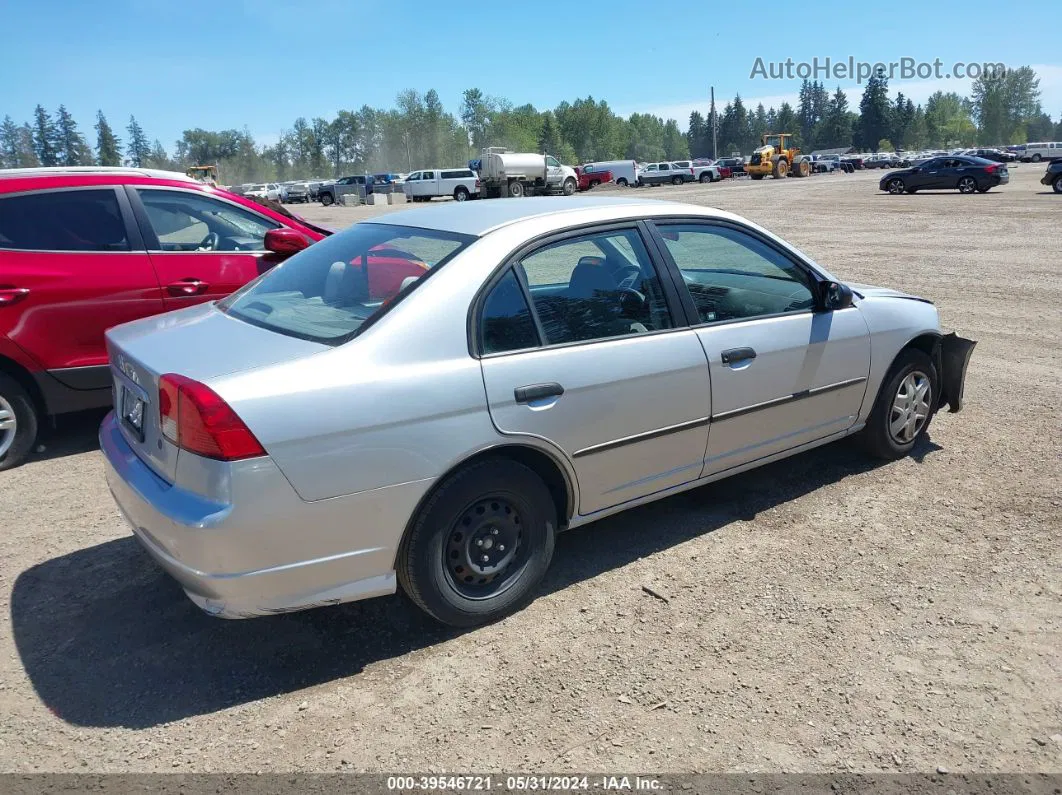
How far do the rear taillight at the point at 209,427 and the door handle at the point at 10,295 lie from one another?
3.05 m

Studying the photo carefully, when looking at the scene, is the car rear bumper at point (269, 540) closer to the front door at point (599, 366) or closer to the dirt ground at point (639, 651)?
the dirt ground at point (639, 651)

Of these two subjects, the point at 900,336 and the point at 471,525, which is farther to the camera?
the point at 900,336

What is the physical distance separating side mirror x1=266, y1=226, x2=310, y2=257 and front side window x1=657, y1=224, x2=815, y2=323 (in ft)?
9.44

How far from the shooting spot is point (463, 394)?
10.2 ft

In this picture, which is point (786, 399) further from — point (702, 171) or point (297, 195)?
point (297, 195)

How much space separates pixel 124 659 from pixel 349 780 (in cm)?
123

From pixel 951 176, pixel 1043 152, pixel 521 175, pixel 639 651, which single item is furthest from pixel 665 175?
pixel 639 651

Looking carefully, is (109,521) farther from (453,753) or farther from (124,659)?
(453,753)

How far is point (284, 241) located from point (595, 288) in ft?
9.73

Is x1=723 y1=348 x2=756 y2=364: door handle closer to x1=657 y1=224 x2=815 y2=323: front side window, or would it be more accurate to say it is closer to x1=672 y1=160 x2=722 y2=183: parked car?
x1=657 y1=224 x2=815 y2=323: front side window

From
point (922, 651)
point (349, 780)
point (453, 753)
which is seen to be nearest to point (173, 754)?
point (349, 780)

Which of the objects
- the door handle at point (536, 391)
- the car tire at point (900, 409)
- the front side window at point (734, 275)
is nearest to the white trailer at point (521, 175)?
the car tire at point (900, 409)

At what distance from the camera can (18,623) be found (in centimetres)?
349

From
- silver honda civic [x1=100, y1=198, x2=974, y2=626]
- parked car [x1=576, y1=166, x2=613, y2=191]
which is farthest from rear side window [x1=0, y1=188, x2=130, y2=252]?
parked car [x1=576, y1=166, x2=613, y2=191]
